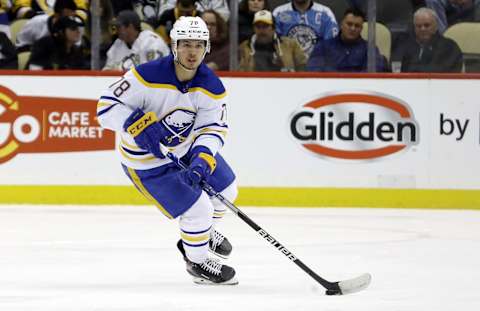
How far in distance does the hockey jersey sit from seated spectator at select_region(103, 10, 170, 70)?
131 inches

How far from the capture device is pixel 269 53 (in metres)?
8.49

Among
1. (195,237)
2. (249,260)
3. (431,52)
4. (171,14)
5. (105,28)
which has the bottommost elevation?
(249,260)

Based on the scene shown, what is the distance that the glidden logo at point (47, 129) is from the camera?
8.31m

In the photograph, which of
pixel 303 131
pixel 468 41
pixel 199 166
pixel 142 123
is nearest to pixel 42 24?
pixel 303 131

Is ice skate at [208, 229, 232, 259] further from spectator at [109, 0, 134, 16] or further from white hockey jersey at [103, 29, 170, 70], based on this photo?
spectator at [109, 0, 134, 16]

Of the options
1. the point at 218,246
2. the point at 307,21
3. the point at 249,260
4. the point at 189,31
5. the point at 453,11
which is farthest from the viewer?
the point at 307,21

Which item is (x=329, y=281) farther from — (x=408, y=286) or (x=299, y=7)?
(x=299, y=7)

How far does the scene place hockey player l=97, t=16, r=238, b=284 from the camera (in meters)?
4.86

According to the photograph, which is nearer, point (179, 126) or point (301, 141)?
point (179, 126)

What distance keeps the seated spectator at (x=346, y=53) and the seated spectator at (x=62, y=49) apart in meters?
1.59

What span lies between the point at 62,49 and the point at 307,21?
1.69 metres

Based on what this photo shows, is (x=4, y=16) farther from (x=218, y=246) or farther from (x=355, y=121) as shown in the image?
(x=218, y=246)

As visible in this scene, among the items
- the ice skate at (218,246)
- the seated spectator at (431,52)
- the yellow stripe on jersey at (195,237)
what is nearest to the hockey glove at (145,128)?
the yellow stripe on jersey at (195,237)

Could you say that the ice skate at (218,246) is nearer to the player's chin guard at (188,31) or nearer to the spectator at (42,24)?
the player's chin guard at (188,31)
